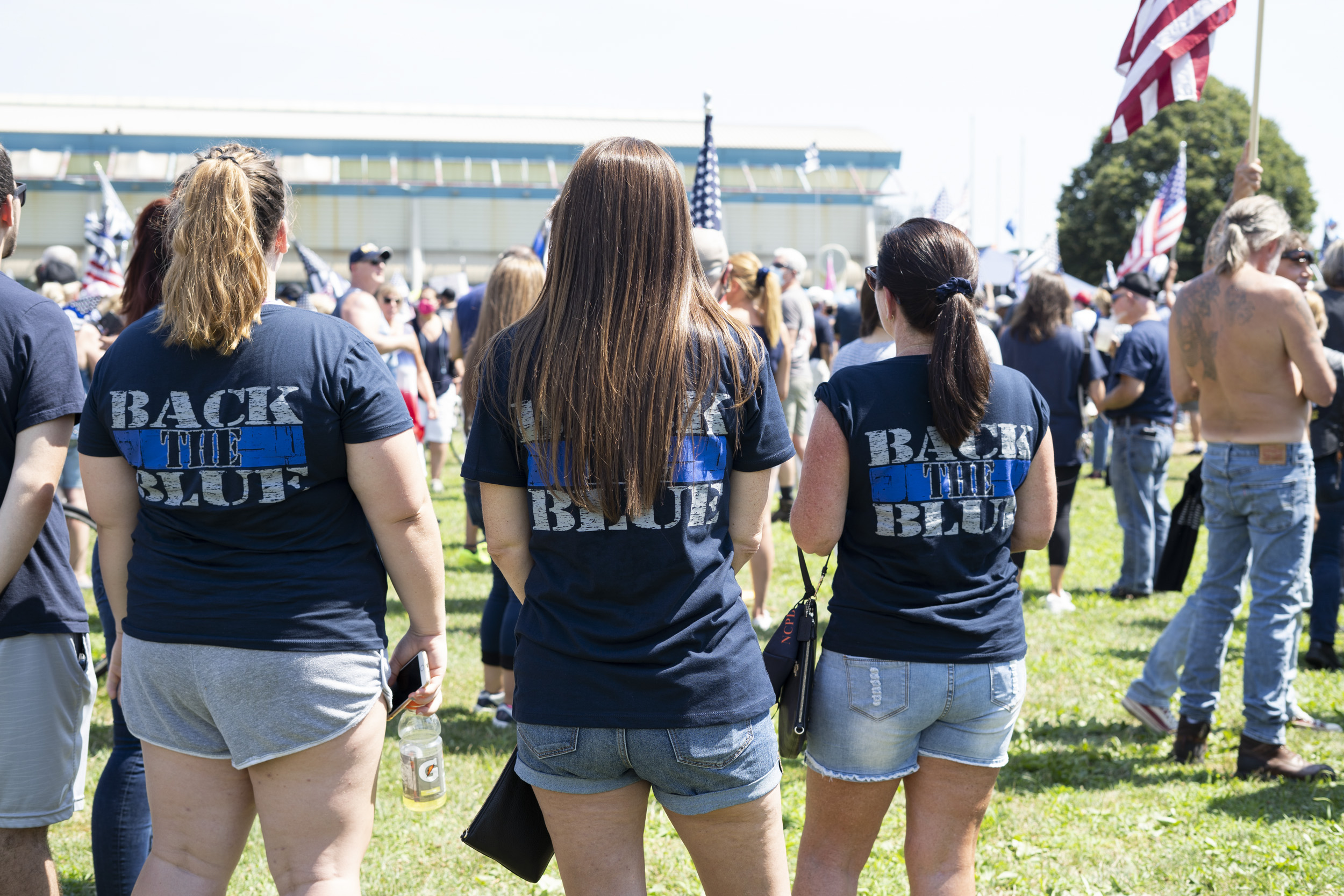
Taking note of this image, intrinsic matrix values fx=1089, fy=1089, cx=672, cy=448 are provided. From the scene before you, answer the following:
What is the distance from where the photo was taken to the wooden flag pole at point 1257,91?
15.5 feet

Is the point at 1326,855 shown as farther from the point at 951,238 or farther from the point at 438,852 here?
the point at 438,852

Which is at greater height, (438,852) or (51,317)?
(51,317)

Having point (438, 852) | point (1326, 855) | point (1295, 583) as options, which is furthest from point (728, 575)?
point (1295, 583)

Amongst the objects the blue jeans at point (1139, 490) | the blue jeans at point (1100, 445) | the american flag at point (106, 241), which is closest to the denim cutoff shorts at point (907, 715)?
the blue jeans at point (1139, 490)

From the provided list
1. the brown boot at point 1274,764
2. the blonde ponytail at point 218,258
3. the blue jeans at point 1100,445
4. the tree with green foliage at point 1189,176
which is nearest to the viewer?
the blonde ponytail at point 218,258

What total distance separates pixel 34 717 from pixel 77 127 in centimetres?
6074

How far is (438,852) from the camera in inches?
152

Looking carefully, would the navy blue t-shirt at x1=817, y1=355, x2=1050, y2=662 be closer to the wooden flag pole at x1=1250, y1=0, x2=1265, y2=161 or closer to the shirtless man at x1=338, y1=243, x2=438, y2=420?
the wooden flag pole at x1=1250, y1=0, x2=1265, y2=161

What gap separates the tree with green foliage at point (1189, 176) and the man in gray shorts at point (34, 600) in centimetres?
4392

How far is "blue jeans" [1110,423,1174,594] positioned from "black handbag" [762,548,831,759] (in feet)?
19.2

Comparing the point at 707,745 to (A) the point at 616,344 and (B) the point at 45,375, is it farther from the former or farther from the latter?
(B) the point at 45,375

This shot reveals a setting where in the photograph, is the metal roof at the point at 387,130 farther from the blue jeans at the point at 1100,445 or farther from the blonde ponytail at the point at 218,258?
the blonde ponytail at the point at 218,258

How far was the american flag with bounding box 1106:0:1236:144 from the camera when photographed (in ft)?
17.9

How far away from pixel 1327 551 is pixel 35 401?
6.12m
